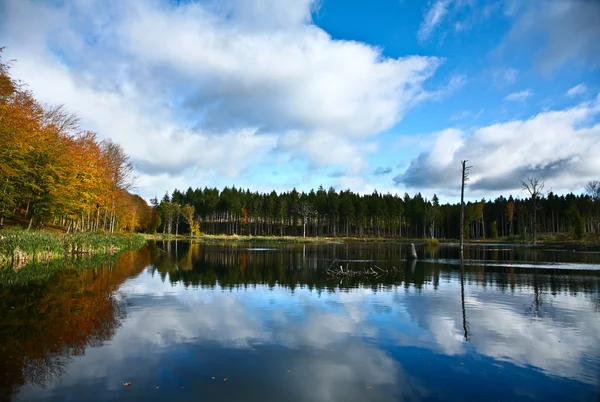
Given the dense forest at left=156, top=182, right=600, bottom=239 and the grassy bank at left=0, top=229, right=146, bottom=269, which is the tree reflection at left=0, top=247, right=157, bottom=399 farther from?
the dense forest at left=156, top=182, right=600, bottom=239

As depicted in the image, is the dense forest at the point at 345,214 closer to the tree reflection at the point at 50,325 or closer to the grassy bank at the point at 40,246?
the grassy bank at the point at 40,246

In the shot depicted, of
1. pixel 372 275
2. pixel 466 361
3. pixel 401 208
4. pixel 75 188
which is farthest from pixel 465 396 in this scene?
pixel 401 208

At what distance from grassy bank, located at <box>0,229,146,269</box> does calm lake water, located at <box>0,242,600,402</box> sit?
882 cm

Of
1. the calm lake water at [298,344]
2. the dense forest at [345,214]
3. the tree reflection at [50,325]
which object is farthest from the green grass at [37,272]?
the dense forest at [345,214]

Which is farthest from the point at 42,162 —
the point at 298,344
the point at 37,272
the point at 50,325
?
the point at 298,344

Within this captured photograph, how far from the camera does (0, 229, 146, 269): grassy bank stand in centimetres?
2548

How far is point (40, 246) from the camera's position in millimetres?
28797

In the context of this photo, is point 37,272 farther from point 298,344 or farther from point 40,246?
point 298,344

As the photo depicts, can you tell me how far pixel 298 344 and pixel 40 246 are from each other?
26.1 meters

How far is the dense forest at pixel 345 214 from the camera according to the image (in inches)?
4560

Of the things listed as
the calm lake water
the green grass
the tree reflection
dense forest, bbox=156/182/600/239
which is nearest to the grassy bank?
the green grass

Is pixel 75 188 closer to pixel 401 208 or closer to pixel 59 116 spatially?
pixel 59 116

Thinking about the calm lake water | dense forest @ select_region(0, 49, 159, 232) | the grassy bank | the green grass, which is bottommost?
the calm lake water

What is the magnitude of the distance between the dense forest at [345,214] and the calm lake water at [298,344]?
304 ft
